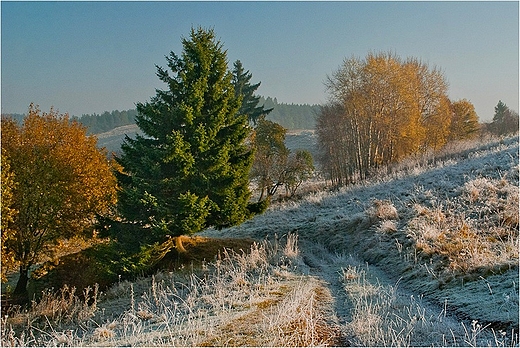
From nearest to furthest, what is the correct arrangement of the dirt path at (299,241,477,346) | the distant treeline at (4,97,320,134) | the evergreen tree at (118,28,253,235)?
1. the dirt path at (299,241,477,346)
2. the evergreen tree at (118,28,253,235)
3. the distant treeline at (4,97,320,134)

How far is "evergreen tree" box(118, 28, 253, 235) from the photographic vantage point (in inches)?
492

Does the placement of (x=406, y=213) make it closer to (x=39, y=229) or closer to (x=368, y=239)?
(x=368, y=239)

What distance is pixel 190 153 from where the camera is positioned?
1284 cm

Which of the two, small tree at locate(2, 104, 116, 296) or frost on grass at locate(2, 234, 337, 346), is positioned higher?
small tree at locate(2, 104, 116, 296)

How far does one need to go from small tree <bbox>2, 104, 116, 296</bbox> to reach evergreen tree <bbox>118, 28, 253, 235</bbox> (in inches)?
119

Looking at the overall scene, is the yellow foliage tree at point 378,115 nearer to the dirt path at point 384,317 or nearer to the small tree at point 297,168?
the small tree at point 297,168

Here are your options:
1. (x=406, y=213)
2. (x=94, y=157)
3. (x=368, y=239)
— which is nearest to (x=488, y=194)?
(x=406, y=213)

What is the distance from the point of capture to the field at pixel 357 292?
16.8 ft

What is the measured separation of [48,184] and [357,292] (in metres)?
13.0

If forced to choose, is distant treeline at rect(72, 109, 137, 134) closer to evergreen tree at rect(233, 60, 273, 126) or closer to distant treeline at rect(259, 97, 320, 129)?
distant treeline at rect(259, 97, 320, 129)

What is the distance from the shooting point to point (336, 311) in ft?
20.8

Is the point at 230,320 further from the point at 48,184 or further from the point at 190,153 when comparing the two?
the point at 48,184

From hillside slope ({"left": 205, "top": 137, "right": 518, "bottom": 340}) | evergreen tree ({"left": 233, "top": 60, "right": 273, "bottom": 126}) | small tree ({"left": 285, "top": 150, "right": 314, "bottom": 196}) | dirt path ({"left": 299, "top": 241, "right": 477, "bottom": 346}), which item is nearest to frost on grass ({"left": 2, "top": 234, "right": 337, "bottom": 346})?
dirt path ({"left": 299, "top": 241, "right": 477, "bottom": 346})

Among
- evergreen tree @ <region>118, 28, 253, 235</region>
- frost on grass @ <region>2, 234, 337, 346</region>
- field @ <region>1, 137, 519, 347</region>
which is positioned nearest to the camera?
frost on grass @ <region>2, 234, 337, 346</region>
